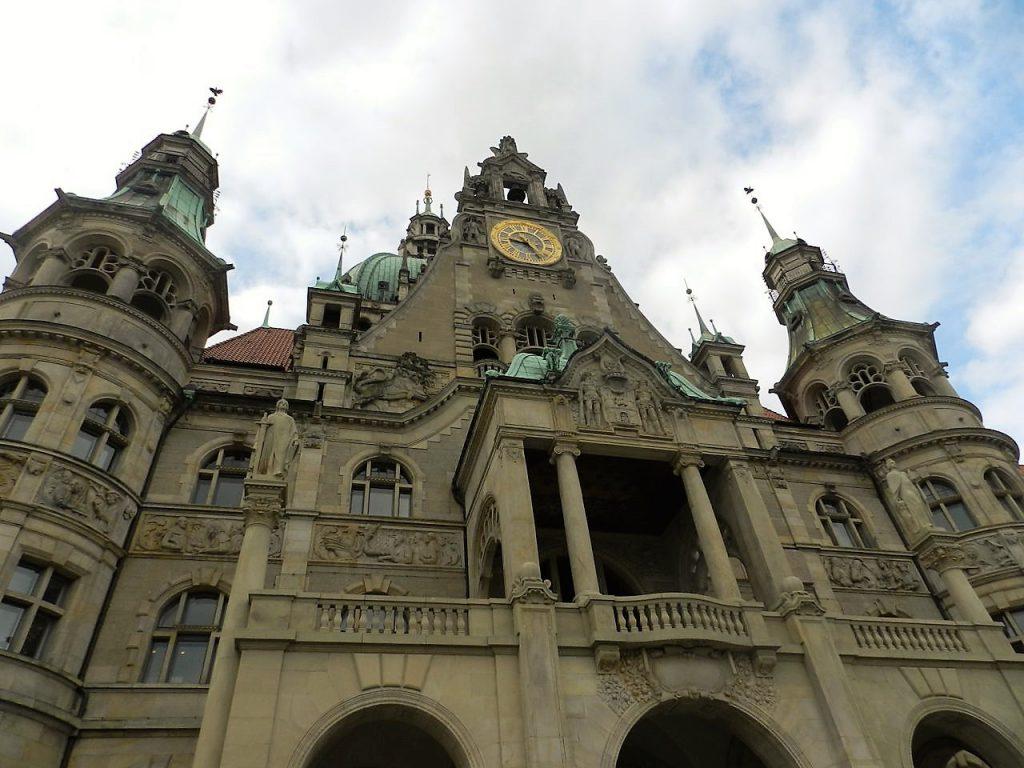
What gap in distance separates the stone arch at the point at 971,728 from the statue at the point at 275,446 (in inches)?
473

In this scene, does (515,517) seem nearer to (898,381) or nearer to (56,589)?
(56,589)

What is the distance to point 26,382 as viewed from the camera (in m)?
16.4

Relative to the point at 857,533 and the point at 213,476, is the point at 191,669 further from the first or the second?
the point at 857,533

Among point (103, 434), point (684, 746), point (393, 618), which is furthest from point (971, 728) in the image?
point (103, 434)

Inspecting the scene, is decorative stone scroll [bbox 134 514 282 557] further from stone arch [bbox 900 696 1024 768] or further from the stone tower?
stone arch [bbox 900 696 1024 768]

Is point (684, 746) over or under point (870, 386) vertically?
under

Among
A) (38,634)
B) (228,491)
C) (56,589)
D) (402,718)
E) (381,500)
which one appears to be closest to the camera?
(402,718)

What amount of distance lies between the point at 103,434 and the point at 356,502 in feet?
19.6

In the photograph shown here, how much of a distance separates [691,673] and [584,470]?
5734 millimetres

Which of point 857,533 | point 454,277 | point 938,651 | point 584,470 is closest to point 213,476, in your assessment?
point 584,470

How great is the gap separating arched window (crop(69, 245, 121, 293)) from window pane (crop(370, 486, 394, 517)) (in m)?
9.25

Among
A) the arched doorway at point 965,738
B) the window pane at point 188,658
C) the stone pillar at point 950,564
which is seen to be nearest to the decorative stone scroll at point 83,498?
the window pane at point 188,658

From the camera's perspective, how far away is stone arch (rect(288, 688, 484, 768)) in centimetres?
1070

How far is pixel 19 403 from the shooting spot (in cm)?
1599
